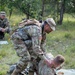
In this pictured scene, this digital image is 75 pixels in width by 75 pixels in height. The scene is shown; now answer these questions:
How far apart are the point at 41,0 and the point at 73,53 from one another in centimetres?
594

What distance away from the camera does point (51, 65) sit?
17.2 ft

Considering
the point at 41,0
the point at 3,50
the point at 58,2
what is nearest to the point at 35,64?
the point at 3,50

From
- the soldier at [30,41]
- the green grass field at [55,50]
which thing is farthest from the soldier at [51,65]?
the green grass field at [55,50]

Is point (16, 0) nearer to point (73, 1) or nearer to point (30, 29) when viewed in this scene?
point (73, 1)

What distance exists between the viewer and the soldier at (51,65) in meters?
5.09

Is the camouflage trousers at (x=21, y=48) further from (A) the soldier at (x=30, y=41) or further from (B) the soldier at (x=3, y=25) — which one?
(B) the soldier at (x=3, y=25)

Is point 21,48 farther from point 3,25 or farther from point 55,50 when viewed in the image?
point 3,25

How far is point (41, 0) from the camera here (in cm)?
1420

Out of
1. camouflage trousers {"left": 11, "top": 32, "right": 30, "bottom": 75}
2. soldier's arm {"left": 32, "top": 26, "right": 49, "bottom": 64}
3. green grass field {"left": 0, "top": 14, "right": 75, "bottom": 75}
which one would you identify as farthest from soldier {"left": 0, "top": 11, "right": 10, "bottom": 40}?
soldier's arm {"left": 32, "top": 26, "right": 49, "bottom": 64}

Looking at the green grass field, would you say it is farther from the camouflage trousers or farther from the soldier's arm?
the soldier's arm

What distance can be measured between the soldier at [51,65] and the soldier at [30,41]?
0.14m

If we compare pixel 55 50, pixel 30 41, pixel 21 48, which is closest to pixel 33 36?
pixel 30 41

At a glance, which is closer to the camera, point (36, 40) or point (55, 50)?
point (36, 40)

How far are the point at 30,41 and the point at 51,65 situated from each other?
57 centimetres
